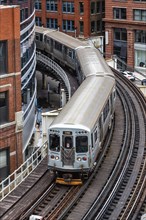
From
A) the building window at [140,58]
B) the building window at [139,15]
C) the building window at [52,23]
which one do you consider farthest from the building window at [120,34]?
the building window at [52,23]

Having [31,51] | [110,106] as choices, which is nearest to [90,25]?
[31,51]

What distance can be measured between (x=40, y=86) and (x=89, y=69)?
1376 inches

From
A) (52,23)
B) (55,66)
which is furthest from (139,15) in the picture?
(55,66)

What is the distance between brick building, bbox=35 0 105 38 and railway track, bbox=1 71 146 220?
49769mm

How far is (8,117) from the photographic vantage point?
34.2 metres

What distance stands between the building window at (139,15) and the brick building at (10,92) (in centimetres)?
Answer: 4918

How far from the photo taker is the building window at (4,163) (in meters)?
33.9

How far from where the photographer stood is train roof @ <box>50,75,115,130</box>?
3031 centimetres

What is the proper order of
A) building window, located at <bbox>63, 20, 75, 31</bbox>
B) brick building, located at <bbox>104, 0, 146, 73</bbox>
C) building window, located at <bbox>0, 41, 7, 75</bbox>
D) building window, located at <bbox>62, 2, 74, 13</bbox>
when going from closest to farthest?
building window, located at <bbox>0, 41, 7, 75</bbox>, brick building, located at <bbox>104, 0, 146, 73</bbox>, building window, located at <bbox>62, 2, 74, 13</bbox>, building window, located at <bbox>63, 20, 75, 31</bbox>

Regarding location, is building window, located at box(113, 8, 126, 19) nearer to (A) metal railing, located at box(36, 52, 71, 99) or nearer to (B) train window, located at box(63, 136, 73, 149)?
(A) metal railing, located at box(36, 52, 71, 99)

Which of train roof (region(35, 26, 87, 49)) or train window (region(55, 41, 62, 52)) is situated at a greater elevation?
train roof (region(35, 26, 87, 49))

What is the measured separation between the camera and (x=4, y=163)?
3406cm

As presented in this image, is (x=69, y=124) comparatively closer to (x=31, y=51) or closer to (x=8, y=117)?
(x=8, y=117)

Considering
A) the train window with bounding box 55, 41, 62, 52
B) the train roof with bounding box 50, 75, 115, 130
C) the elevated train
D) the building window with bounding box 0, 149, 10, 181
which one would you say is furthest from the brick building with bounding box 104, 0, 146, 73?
the building window with bounding box 0, 149, 10, 181
